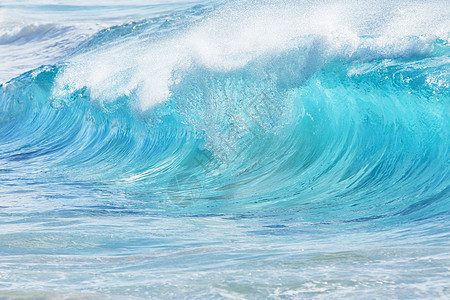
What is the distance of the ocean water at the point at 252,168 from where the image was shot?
8.99 ft

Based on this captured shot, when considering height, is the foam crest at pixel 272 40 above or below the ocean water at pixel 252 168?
above

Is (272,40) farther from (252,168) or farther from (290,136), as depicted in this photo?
(252,168)

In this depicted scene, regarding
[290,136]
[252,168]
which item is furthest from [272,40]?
[252,168]

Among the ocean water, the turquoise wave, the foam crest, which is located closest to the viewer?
the ocean water

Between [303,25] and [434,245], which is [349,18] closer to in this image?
[303,25]

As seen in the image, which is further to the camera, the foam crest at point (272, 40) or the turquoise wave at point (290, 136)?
the foam crest at point (272, 40)

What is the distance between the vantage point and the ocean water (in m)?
2.74

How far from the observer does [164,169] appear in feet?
23.8

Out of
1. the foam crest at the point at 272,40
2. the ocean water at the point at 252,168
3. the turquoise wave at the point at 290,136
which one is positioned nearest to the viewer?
the ocean water at the point at 252,168

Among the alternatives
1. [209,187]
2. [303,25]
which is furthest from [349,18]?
[209,187]

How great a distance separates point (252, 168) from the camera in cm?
650

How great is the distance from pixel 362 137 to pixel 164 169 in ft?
7.91

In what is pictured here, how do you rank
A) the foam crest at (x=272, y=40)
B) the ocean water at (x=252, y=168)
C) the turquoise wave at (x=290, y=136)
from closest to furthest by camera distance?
the ocean water at (x=252, y=168)
the turquoise wave at (x=290, y=136)
the foam crest at (x=272, y=40)

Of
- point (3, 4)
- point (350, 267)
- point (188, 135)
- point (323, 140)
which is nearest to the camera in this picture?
point (350, 267)
